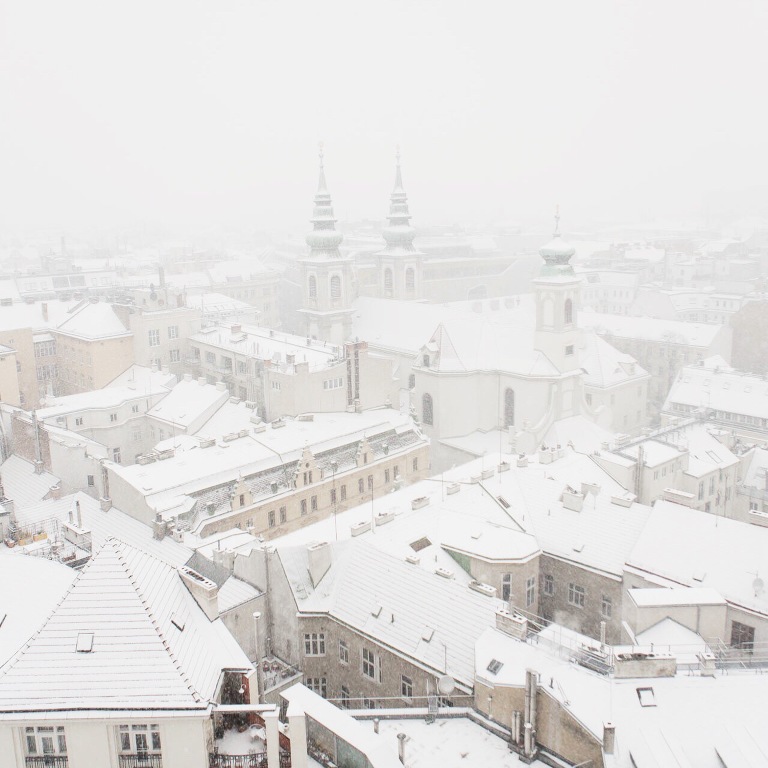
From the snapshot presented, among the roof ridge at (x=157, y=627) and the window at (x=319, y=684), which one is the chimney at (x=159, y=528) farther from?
the roof ridge at (x=157, y=627)

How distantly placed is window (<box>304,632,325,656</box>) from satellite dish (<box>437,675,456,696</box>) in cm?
579

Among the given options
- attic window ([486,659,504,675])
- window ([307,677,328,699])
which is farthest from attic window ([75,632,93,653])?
window ([307,677,328,699])

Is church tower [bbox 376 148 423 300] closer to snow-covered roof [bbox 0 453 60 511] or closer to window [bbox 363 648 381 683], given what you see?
snow-covered roof [bbox 0 453 60 511]

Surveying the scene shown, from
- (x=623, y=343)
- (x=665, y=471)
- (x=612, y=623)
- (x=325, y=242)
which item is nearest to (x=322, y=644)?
(x=612, y=623)

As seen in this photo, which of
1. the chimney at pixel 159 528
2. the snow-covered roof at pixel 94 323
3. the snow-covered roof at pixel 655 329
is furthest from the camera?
the snow-covered roof at pixel 655 329

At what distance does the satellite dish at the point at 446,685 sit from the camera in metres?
21.9

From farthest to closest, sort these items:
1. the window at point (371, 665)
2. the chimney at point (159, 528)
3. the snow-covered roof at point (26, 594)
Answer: the chimney at point (159, 528)
the window at point (371, 665)
the snow-covered roof at point (26, 594)

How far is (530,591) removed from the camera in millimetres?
29250

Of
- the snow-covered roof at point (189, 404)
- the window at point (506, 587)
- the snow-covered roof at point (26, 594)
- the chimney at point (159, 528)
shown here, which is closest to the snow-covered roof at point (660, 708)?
the window at point (506, 587)

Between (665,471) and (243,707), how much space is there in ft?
94.1

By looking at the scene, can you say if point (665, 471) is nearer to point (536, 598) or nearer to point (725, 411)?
point (536, 598)

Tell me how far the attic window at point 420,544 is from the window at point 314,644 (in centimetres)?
437

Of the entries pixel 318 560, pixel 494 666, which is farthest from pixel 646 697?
pixel 318 560

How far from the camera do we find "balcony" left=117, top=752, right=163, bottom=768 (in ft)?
50.4
